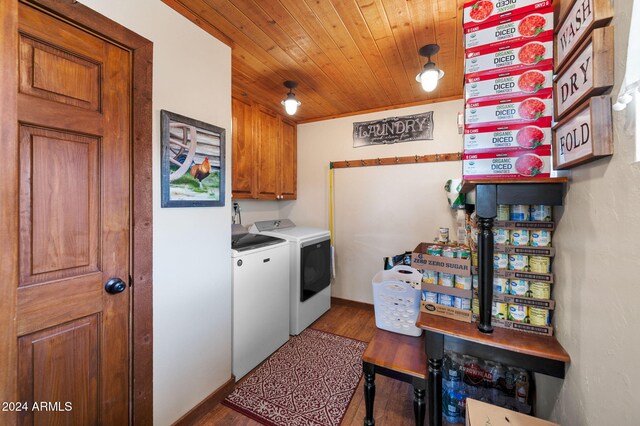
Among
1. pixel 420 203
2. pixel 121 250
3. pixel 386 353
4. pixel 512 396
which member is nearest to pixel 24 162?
pixel 121 250

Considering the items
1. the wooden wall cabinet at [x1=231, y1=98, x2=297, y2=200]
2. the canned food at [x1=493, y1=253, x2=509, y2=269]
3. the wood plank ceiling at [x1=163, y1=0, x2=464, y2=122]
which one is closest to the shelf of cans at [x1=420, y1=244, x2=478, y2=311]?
the canned food at [x1=493, y1=253, x2=509, y2=269]

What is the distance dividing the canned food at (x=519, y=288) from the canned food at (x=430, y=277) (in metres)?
0.29

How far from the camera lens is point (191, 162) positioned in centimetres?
156

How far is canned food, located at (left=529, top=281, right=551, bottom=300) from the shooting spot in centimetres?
104

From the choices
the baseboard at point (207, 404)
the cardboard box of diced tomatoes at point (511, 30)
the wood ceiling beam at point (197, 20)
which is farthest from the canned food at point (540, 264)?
the wood ceiling beam at point (197, 20)

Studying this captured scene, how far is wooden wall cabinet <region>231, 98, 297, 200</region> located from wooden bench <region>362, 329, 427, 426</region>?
1.84 m

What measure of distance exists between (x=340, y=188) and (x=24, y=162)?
2.71 meters

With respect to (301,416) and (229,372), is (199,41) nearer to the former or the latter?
(229,372)

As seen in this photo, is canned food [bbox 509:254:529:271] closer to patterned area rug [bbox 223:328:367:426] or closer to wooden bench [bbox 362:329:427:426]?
wooden bench [bbox 362:329:427:426]

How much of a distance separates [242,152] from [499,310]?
241 cm

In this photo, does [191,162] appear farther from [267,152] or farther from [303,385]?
[303,385]

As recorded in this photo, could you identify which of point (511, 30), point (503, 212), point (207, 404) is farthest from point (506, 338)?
point (207, 404)

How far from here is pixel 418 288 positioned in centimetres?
158

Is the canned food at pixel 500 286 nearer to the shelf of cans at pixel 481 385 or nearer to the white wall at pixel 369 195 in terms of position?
the shelf of cans at pixel 481 385
